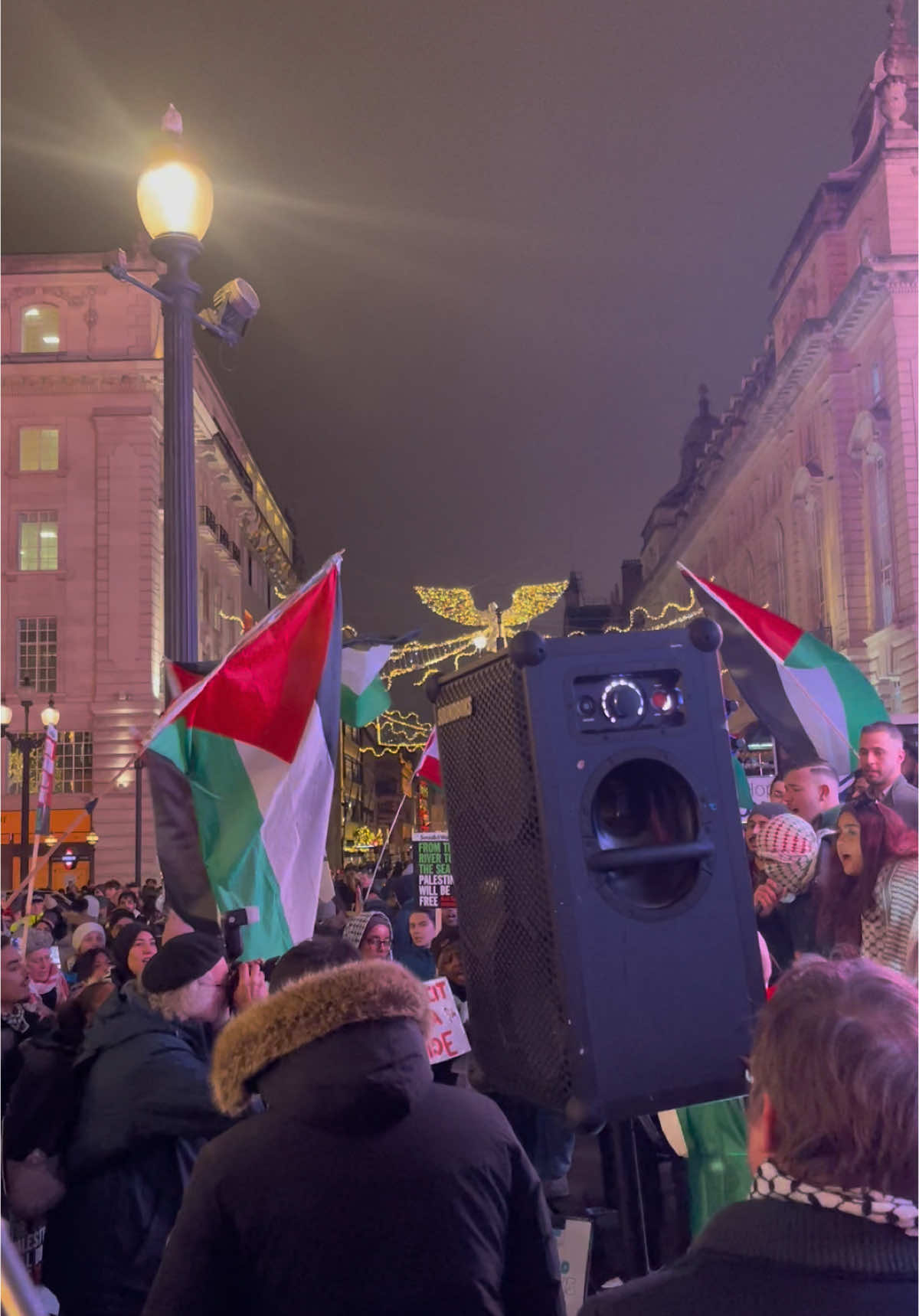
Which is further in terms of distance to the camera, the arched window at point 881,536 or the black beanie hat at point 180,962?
the arched window at point 881,536

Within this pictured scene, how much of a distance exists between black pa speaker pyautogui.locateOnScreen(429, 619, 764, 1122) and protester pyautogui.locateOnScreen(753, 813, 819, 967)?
2.38 metres

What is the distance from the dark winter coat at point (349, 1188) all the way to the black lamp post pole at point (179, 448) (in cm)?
455

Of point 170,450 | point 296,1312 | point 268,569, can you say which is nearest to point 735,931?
point 296,1312

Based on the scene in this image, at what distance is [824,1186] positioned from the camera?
181 cm

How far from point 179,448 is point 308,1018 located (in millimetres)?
5424

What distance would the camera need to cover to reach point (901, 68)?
126ft

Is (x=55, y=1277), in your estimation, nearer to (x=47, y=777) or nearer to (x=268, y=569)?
(x=47, y=777)

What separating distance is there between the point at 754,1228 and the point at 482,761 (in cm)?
125

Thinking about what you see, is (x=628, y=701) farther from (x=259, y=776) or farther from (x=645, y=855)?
(x=259, y=776)

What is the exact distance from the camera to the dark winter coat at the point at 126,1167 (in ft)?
12.4

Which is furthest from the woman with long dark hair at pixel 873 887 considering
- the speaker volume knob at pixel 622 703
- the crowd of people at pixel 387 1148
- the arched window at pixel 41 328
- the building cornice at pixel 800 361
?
the arched window at pixel 41 328

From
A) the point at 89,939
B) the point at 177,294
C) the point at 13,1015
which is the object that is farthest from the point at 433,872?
the point at 13,1015

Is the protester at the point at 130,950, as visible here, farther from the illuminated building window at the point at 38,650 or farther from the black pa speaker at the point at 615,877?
the illuminated building window at the point at 38,650

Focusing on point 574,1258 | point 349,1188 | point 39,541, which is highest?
point 39,541
